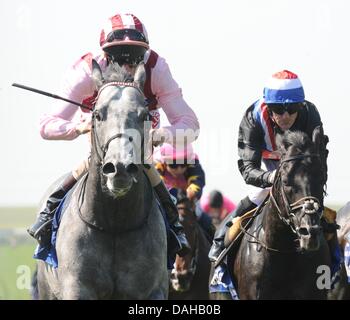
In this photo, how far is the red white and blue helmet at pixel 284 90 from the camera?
1121 centimetres

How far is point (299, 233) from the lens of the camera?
1029cm

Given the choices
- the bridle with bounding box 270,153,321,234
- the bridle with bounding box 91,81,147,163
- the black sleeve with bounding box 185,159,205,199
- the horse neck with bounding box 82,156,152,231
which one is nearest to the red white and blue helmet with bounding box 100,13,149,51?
the bridle with bounding box 91,81,147,163

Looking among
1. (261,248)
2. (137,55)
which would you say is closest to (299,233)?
(261,248)

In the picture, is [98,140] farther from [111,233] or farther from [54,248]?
[54,248]

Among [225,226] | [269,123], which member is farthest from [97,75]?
[225,226]

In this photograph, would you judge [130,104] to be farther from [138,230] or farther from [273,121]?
[273,121]

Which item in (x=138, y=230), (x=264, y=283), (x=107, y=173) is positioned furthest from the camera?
(x=264, y=283)

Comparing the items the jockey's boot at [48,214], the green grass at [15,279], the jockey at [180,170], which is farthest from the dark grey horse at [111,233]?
the jockey at [180,170]

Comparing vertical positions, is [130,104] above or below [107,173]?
above

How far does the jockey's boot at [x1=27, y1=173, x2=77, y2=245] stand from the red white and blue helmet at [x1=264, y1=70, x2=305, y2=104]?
208 cm

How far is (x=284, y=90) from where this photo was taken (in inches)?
442

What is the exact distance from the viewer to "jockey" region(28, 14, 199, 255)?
10.1 meters
